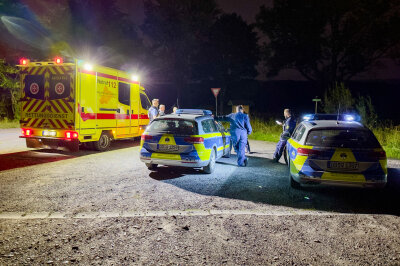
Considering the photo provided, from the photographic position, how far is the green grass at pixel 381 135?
1143cm

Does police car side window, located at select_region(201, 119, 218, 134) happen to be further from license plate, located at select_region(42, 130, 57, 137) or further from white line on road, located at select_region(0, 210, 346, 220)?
license plate, located at select_region(42, 130, 57, 137)

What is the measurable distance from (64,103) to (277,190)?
6925 mm

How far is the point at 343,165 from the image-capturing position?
527 cm

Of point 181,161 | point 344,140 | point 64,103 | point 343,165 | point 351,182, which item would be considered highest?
point 64,103

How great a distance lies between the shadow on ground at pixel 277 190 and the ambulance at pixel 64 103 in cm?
340

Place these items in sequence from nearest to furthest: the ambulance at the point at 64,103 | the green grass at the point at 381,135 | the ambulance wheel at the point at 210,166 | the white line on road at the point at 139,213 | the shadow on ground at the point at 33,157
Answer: the white line on road at the point at 139,213 < the ambulance wheel at the point at 210,166 < the shadow on ground at the point at 33,157 < the ambulance at the point at 64,103 < the green grass at the point at 381,135

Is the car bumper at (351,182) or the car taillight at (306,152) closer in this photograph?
the car bumper at (351,182)

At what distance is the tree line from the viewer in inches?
1102

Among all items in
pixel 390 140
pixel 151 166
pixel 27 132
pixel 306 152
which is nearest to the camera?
pixel 306 152

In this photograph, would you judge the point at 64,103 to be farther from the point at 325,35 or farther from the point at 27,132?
the point at 325,35

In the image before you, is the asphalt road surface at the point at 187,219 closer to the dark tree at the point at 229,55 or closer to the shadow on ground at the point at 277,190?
the shadow on ground at the point at 277,190

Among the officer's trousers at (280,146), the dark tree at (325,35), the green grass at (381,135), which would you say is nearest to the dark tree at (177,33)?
the dark tree at (325,35)

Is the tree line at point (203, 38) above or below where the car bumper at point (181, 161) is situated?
above

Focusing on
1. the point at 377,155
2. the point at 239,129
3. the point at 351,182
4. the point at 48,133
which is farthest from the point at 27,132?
the point at 377,155
